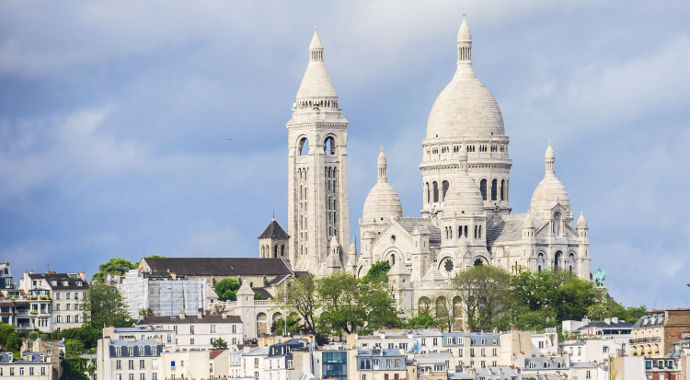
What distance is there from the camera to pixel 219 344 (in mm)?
158250

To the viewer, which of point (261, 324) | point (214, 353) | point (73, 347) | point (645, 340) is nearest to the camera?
point (645, 340)

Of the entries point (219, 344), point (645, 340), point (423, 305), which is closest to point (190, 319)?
point (219, 344)

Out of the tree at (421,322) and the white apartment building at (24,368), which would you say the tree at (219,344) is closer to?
the white apartment building at (24,368)

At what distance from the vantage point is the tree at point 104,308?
173625 mm

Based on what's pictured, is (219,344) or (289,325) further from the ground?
(289,325)

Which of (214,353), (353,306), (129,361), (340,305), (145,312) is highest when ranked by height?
(145,312)

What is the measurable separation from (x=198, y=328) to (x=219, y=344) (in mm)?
5184

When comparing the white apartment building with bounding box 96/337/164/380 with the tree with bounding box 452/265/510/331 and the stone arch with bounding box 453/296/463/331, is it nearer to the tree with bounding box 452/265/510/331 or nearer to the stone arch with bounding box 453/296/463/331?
the tree with bounding box 452/265/510/331

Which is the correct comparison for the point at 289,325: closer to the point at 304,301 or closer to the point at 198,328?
the point at 304,301

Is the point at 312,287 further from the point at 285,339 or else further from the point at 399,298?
the point at 285,339

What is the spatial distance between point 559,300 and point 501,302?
262 inches

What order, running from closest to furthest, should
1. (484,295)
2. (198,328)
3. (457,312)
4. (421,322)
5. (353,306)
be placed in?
(198,328) → (353,306) → (421,322) → (484,295) → (457,312)

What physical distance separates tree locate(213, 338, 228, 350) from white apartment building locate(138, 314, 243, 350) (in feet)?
1.07

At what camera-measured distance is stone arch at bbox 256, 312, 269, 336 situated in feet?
632
